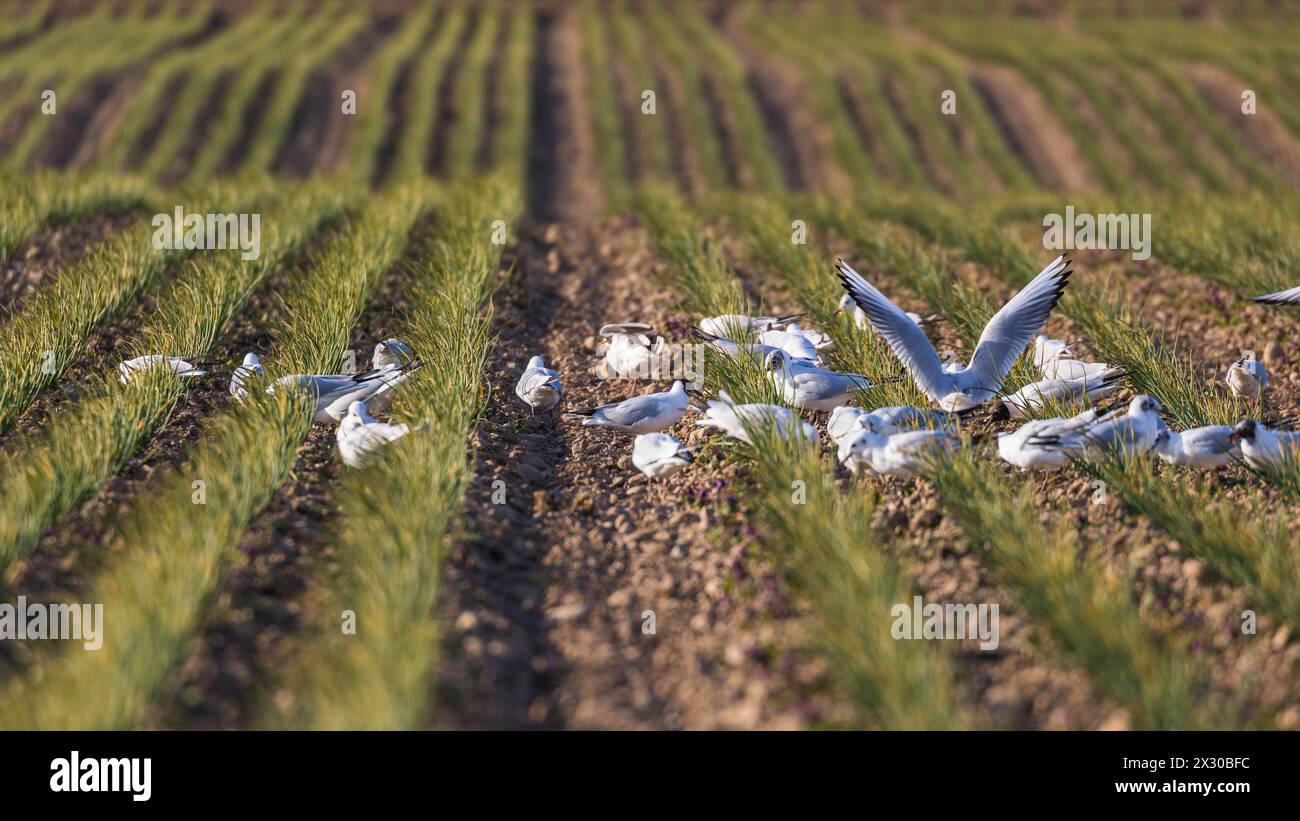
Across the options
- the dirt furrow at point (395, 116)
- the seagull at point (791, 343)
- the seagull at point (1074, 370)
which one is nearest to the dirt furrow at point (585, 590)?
the seagull at point (791, 343)

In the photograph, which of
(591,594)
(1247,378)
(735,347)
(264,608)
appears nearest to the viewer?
(264,608)

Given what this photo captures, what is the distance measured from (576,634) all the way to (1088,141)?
55.2 ft

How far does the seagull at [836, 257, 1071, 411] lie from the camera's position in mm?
5027

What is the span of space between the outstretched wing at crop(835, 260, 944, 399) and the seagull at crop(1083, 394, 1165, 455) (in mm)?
773

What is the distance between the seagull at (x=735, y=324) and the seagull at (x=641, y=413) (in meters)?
0.88

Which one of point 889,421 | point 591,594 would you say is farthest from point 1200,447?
point 591,594

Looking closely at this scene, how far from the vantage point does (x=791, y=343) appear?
5.79 m

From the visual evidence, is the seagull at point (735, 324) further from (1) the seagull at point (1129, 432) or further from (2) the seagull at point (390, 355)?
(1) the seagull at point (1129, 432)

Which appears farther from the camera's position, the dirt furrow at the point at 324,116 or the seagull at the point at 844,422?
the dirt furrow at the point at 324,116

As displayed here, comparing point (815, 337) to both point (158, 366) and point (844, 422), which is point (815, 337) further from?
point (158, 366)

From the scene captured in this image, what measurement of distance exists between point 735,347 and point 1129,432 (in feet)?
6.18

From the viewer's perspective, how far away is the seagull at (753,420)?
15.1ft

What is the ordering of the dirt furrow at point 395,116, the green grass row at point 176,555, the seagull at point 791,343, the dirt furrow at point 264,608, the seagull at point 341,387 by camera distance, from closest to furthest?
the green grass row at point 176,555
the dirt furrow at point 264,608
the seagull at point 341,387
the seagull at point 791,343
the dirt furrow at point 395,116

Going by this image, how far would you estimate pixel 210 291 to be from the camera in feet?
21.2
